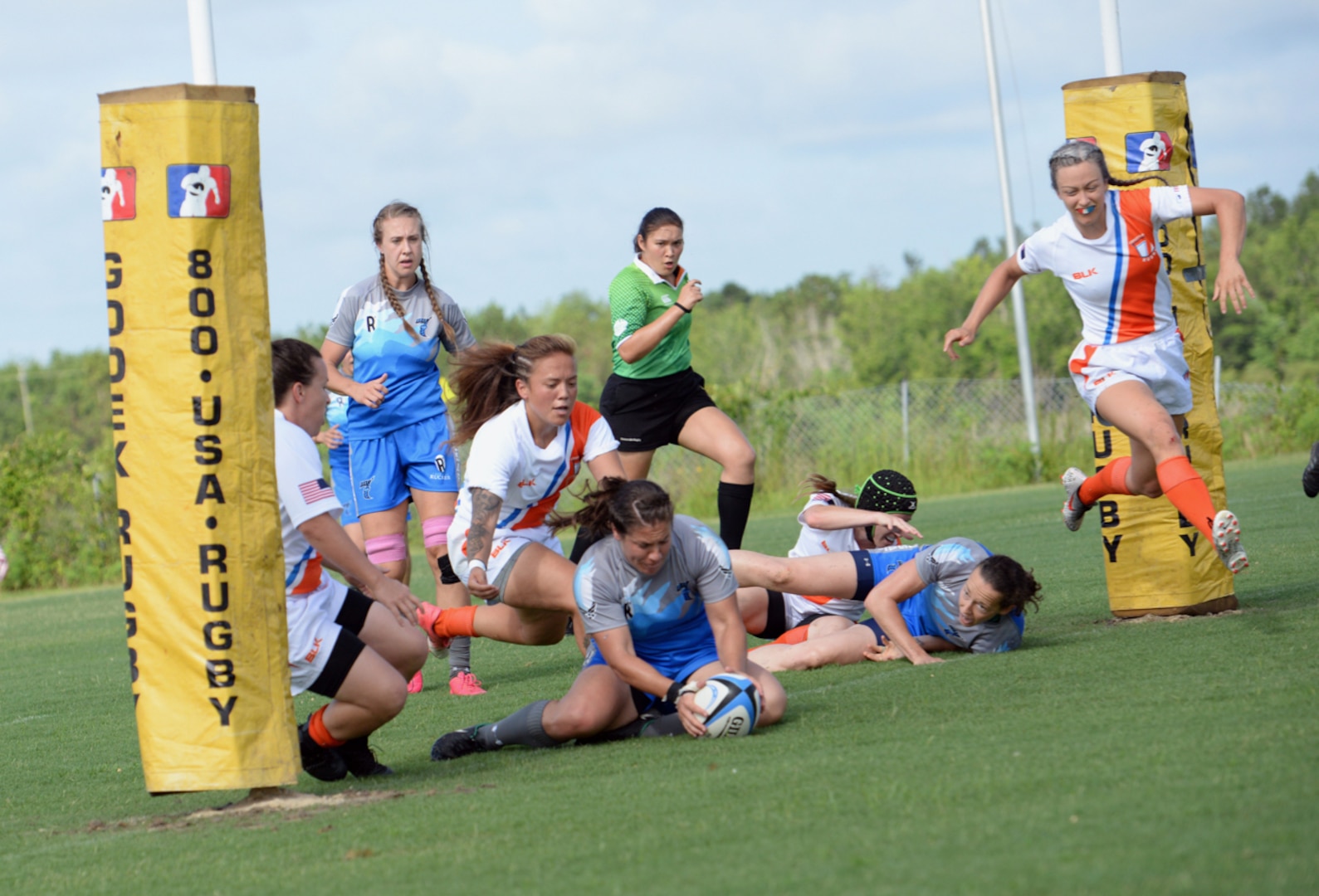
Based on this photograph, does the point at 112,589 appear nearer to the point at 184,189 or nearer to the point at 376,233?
the point at 376,233

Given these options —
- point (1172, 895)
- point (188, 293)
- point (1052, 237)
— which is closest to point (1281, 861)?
point (1172, 895)

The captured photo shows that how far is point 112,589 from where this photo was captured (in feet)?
53.9

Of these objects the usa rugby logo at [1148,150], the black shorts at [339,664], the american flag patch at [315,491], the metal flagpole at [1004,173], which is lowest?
the black shorts at [339,664]

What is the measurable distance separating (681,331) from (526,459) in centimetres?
201

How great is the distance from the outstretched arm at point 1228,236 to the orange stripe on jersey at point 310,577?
3518 mm

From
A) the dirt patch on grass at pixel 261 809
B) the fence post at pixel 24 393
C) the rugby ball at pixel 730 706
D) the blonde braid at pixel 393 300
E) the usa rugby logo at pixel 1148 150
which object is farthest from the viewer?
the fence post at pixel 24 393

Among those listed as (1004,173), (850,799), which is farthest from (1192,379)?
(1004,173)

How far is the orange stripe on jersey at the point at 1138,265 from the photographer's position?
233 inches

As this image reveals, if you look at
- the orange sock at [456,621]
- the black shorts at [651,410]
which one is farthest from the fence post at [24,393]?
the orange sock at [456,621]

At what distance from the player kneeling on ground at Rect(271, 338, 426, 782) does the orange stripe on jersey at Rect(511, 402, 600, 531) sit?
3.43 ft

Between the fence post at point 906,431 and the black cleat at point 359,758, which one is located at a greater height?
the fence post at point 906,431

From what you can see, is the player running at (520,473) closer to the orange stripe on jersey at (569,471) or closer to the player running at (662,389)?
the orange stripe on jersey at (569,471)

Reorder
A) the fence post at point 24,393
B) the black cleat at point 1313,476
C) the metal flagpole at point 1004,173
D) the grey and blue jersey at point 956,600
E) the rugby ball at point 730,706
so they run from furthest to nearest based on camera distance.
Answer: the fence post at point 24,393 → the metal flagpole at point 1004,173 → the black cleat at point 1313,476 → the grey and blue jersey at point 956,600 → the rugby ball at point 730,706

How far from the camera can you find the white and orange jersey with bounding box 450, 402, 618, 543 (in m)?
5.52
